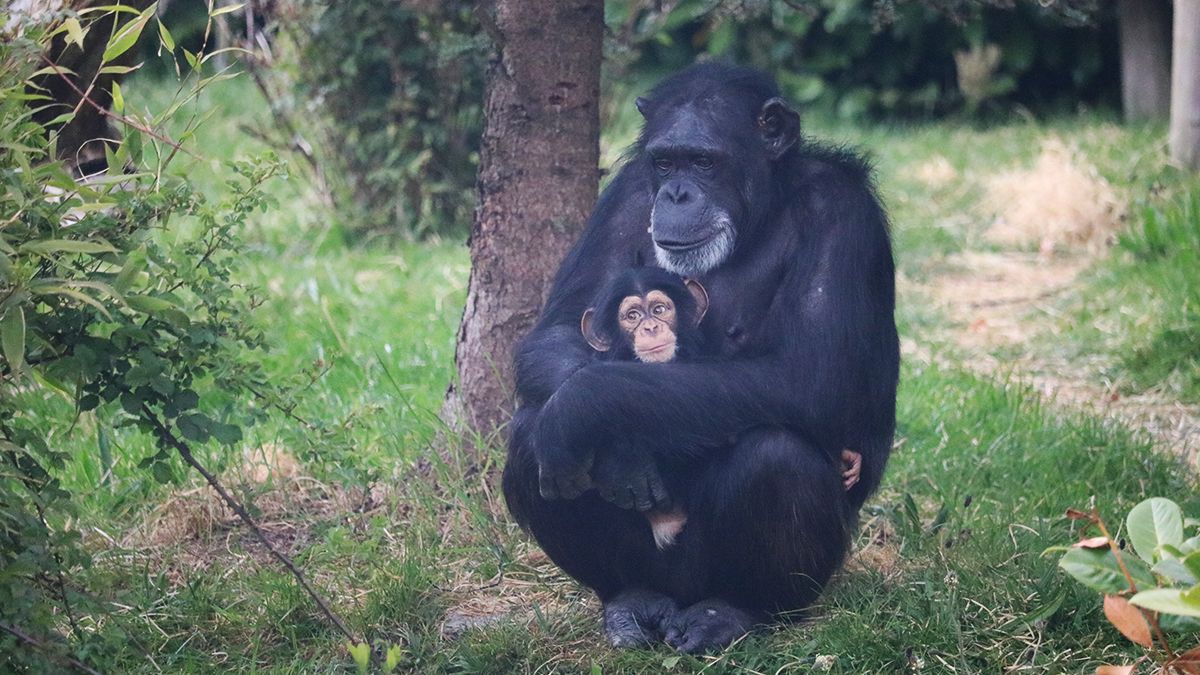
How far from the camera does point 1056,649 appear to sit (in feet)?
11.4

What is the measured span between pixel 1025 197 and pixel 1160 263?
67.7 inches

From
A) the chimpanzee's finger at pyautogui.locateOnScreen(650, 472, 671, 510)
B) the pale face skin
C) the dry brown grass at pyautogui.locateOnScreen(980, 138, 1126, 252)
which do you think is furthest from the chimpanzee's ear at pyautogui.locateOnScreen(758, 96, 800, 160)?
the dry brown grass at pyautogui.locateOnScreen(980, 138, 1126, 252)

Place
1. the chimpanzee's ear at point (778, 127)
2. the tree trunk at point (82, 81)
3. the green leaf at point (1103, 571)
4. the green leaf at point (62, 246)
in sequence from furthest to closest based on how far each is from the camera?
the tree trunk at point (82, 81) < the chimpanzee's ear at point (778, 127) < the green leaf at point (1103, 571) < the green leaf at point (62, 246)

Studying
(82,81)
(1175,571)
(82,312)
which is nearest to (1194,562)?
(1175,571)

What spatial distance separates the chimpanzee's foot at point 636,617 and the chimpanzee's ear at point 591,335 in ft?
2.36

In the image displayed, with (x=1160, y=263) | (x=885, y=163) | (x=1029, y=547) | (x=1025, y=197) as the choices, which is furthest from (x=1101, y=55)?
(x=1029, y=547)

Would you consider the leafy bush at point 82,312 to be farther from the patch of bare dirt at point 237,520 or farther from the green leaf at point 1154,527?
the green leaf at point 1154,527

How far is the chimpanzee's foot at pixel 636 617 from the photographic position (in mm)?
3703

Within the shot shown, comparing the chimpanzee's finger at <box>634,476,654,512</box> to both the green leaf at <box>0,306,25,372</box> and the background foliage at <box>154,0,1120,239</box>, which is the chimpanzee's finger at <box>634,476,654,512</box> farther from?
the background foliage at <box>154,0,1120,239</box>

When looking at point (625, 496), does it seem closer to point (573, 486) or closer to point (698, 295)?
point (573, 486)

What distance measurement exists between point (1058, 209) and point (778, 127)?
487cm

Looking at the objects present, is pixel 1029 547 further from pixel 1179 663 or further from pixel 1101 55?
pixel 1101 55

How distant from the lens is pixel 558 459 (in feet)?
11.6

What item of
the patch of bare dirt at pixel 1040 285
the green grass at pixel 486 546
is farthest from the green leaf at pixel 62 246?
the patch of bare dirt at pixel 1040 285
